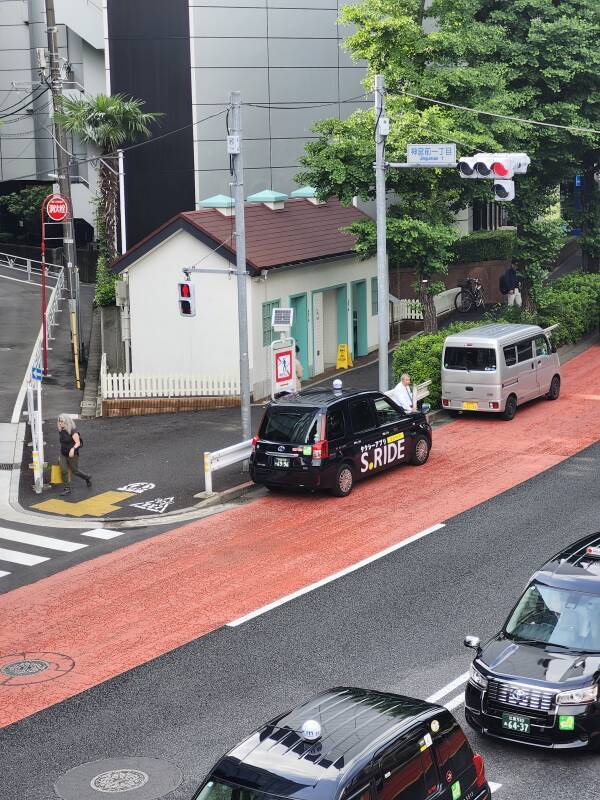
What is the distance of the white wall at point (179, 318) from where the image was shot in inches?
1329

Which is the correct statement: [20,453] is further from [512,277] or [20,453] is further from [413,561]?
[512,277]

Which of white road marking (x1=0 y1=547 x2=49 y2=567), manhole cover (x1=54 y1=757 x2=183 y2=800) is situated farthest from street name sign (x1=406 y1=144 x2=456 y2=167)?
manhole cover (x1=54 y1=757 x2=183 y2=800)

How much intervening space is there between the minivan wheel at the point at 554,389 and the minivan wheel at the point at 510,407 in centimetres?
218

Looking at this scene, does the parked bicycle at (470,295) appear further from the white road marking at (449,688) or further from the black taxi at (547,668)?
the white road marking at (449,688)

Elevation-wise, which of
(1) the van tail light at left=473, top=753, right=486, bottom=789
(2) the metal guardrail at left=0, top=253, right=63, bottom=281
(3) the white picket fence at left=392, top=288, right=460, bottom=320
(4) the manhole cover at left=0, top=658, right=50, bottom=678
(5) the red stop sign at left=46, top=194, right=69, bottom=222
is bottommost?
(4) the manhole cover at left=0, top=658, right=50, bottom=678

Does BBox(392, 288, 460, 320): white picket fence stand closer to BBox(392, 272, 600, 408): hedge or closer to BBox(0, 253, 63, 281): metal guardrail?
BBox(392, 272, 600, 408): hedge

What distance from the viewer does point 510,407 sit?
1168 inches

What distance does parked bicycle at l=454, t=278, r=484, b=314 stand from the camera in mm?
45500

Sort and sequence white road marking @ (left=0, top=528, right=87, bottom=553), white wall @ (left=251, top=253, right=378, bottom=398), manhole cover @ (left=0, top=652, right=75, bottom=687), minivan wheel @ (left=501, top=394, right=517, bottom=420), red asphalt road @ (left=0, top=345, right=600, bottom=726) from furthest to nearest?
1. white wall @ (left=251, top=253, right=378, bottom=398)
2. minivan wheel @ (left=501, top=394, right=517, bottom=420)
3. white road marking @ (left=0, top=528, right=87, bottom=553)
4. red asphalt road @ (left=0, top=345, right=600, bottom=726)
5. manhole cover @ (left=0, top=652, right=75, bottom=687)

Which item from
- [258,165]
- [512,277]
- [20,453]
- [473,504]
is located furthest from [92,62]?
[473,504]

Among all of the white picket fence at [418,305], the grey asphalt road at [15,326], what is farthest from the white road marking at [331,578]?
the white picket fence at [418,305]

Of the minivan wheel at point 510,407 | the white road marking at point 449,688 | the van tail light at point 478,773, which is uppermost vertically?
the minivan wheel at point 510,407

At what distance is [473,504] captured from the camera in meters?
22.9

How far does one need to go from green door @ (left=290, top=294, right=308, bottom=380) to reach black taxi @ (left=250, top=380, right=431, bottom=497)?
11439 mm
